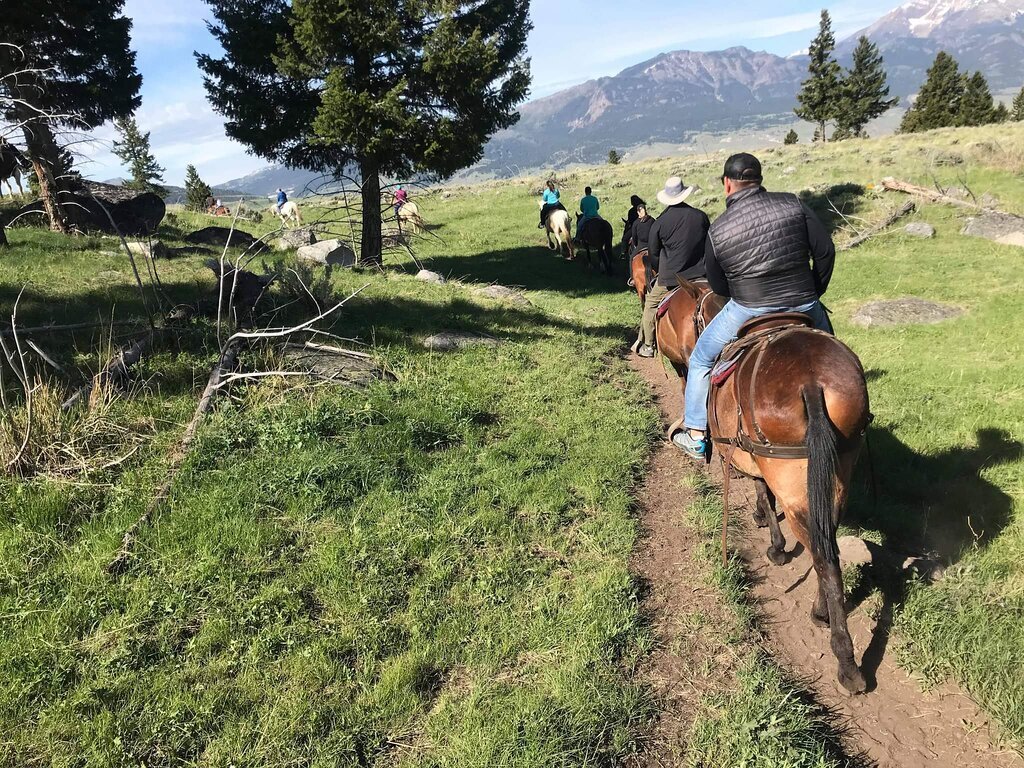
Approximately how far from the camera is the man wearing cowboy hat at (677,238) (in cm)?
781

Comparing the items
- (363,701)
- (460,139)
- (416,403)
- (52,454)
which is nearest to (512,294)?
(460,139)

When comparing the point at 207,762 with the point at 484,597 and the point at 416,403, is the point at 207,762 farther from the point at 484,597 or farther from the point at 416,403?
the point at 416,403

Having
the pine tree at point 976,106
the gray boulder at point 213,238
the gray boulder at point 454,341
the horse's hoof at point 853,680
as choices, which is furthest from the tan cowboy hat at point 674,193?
the pine tree at point 976,106

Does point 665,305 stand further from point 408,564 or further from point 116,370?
point 116,370

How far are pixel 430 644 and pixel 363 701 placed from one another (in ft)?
1.78

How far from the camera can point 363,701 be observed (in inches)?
126

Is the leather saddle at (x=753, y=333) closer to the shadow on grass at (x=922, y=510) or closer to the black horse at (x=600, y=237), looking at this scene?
the shadow on grass at (x=922, y=510)

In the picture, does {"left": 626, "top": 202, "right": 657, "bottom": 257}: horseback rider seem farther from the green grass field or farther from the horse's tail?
the horse's tail

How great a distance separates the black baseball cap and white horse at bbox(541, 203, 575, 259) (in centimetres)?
1427

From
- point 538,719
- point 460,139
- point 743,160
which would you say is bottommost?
point 538,719

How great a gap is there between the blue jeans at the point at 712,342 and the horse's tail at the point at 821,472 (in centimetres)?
113

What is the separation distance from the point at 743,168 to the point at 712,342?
1.45 m

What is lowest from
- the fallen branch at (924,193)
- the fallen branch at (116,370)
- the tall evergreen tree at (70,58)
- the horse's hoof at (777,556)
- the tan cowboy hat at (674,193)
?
the horse's hoof at (777,556)

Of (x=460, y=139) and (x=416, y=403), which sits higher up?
(x=460, y=139)
